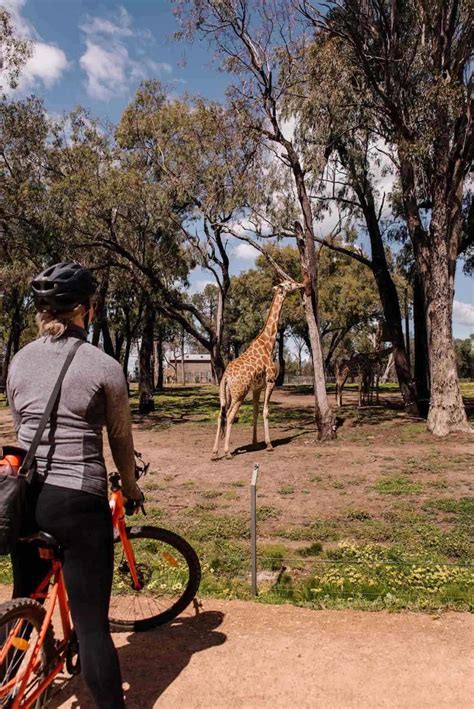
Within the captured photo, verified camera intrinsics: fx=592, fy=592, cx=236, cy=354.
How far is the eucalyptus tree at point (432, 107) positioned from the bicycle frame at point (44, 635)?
12258 mm

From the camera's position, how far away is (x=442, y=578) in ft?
17.1

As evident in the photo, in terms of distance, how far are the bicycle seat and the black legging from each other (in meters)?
0.05

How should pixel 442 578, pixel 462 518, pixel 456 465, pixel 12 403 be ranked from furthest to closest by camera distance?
pixel 456 465, pixel 462 518, pixel 442 578, pixel 12 403

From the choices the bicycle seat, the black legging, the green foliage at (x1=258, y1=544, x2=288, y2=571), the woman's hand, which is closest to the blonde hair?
the black legging

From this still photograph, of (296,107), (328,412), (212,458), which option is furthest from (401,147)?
(212,458)

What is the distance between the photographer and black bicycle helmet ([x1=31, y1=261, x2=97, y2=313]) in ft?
9.21

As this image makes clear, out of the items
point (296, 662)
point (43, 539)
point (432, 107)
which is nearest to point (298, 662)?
point (296, 662)

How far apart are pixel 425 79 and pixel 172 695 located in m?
14.5

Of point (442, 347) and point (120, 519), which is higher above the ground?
point (442, 347)

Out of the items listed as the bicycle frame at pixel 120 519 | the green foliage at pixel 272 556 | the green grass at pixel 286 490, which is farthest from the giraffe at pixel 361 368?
the bicycle frame at pixel 120 519

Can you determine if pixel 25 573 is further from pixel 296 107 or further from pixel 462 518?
pixel 296 107

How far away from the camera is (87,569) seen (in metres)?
2.62

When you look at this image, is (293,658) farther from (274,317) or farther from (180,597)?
(274,317)

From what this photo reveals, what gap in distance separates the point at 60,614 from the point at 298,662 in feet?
5.00
